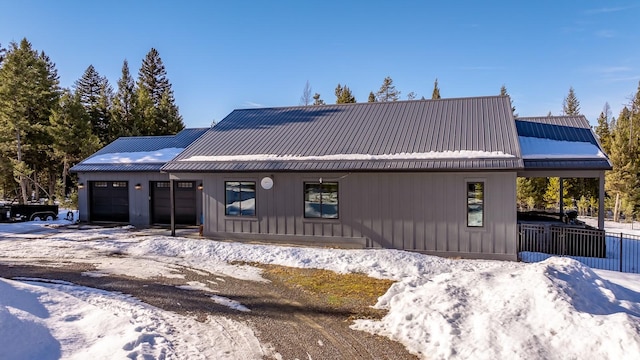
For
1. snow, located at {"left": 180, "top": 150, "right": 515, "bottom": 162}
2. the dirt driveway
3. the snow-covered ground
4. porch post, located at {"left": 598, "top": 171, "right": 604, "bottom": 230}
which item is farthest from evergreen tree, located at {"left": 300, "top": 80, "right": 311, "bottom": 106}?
the snow-covered ground

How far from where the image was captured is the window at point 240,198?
12.9m

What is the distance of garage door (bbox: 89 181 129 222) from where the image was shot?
1717 cm

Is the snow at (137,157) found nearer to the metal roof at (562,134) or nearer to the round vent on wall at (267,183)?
the round vent on wall at (267,183)

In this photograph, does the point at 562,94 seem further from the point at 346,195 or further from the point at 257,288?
the point at 257,288

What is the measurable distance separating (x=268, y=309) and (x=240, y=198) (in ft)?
22.7

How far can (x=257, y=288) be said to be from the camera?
7.77 meters

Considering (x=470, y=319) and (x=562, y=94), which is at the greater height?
(x=562, y=94)

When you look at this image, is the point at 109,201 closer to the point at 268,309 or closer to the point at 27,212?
the point at 27,212

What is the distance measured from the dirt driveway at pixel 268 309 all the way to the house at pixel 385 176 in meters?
4.12

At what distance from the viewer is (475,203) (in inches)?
421

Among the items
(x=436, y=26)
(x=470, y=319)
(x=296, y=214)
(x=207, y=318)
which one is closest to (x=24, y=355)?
(x=207, y=318)

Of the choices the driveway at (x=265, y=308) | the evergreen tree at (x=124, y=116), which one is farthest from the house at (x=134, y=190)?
the evergreen tree at (x=124, y=116)

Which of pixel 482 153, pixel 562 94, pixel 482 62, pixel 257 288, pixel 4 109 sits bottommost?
pixel 257 288

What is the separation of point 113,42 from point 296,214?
18291mm
